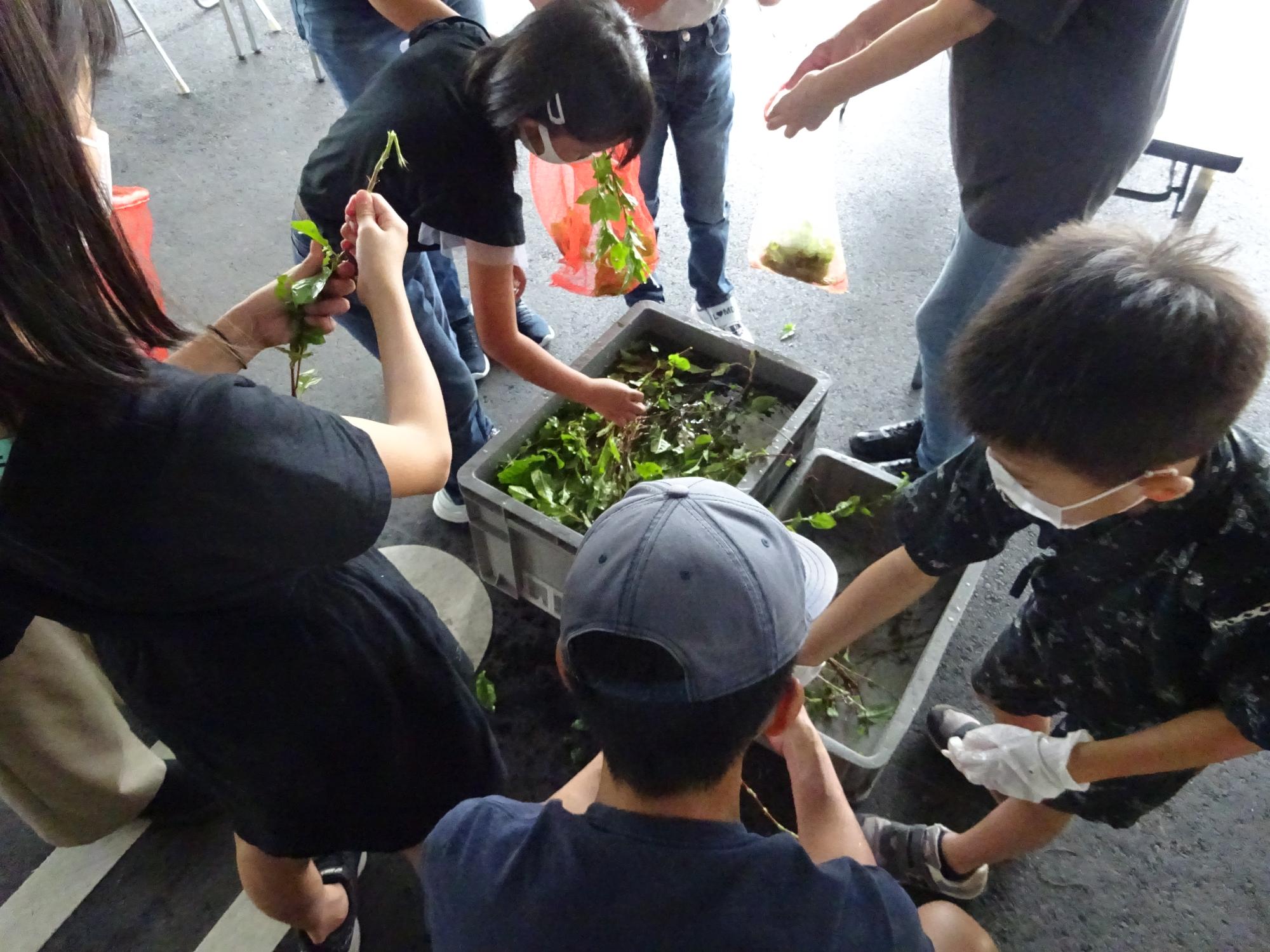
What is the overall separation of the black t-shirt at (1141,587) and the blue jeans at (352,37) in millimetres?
1095

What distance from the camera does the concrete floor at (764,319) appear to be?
4.54 feet

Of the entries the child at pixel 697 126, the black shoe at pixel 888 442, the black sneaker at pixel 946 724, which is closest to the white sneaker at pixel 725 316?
the child at pixel 697 126

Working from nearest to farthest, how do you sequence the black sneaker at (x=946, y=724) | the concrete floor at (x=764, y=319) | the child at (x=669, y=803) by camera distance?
the child at (x=669, y=803) < the concrete floor at (x=764, y=319) < the black sneaker at (x=946, y=724)

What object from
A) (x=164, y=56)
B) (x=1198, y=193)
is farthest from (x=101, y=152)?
(x=164, y=56)

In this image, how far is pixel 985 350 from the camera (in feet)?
2.61

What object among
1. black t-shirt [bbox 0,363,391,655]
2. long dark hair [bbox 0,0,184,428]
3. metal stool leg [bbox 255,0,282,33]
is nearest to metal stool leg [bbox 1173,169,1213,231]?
black t-shirt [bbox 0,363,391,655]

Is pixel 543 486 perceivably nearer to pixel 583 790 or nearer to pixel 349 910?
pixel 583 790

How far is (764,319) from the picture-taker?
7.77 ft

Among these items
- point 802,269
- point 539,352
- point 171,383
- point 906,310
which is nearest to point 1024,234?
point 802,269

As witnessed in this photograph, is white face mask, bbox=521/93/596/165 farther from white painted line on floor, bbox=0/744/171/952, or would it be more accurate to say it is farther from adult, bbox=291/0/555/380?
white painted line on floor, bbox=0/744/171/952

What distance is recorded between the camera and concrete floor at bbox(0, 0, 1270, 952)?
54.5 inches

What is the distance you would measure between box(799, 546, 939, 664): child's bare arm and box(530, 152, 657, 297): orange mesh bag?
2.45 ft

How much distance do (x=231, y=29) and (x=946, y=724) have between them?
11.5 ft

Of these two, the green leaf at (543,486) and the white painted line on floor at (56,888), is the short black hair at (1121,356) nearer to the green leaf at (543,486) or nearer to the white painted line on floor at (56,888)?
the green leaf at (543,486)
